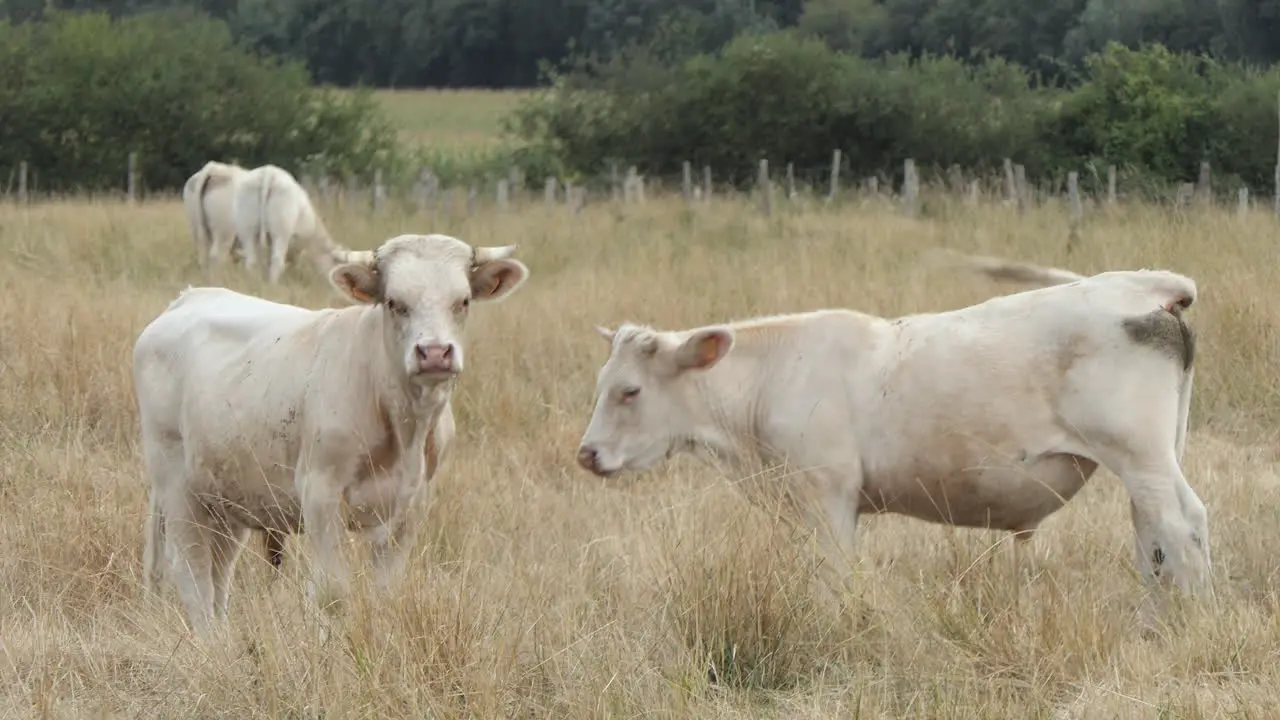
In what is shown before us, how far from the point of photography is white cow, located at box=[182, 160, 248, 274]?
749 inches

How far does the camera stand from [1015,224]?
16328 millimetres

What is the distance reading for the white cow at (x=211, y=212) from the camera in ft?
62.4

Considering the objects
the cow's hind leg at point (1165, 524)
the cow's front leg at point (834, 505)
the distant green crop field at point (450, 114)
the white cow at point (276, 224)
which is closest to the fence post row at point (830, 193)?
the white cow at point (276, 224)

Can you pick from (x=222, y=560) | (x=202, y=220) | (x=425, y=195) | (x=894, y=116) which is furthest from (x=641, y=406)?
(x=894, y=116)

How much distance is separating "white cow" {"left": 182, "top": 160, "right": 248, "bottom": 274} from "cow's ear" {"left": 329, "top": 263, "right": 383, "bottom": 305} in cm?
1341

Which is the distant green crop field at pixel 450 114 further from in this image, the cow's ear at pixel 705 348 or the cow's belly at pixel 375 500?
the cow's belly at pixel 375 500

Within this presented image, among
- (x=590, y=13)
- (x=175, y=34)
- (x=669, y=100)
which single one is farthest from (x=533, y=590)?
(x=590, y=13)

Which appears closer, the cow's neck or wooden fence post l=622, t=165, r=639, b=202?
the cow's neck

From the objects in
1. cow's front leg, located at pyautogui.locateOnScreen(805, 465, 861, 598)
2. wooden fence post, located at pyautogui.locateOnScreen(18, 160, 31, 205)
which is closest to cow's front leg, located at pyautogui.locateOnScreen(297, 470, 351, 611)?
cow's front leg, located at pyautogui.locateOnScreen(805, 465, 861, 598)

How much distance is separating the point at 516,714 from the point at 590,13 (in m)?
66.4

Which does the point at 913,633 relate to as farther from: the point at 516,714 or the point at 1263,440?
the point at 1263,440

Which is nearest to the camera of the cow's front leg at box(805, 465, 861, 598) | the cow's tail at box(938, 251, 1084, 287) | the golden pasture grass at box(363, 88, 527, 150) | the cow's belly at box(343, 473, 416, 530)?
the cow's belly at box(343, 473, 416, 530)

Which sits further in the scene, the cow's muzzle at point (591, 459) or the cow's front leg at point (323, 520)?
the cow's muzzle at point (591, 459)

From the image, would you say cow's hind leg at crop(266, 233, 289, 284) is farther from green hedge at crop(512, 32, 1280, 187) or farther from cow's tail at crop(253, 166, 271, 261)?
A: green hedge at crop(512, 32, 1280, 187)
